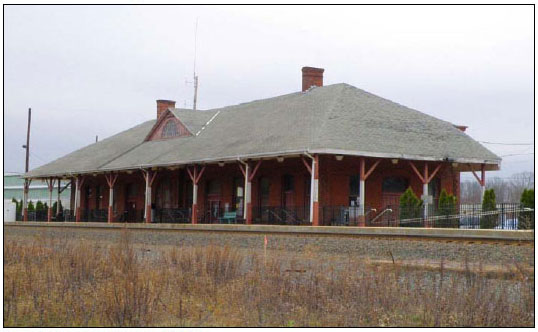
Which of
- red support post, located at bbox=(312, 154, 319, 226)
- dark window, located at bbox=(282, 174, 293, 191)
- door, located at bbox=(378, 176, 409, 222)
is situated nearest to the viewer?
red support post, located at bbox=(312, 154, 319, 226)

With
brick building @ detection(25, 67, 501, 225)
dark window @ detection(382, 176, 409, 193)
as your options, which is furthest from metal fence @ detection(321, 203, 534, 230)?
dark window @ detection(382, 176, 409, 193)

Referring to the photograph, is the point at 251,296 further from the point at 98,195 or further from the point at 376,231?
the point at 98,195

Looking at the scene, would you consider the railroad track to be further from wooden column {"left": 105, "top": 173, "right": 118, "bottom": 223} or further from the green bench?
wooden column {"left": 105, "top": 173, "right": 118, "bottom": 223}

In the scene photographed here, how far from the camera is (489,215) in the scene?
69.3ft

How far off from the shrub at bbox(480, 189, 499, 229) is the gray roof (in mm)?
4125

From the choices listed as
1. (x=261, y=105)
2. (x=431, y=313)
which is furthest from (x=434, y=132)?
(x=431, y=313)

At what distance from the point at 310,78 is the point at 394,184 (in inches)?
362

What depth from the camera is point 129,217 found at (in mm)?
38188

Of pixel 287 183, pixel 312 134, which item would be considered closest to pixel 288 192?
pixel 287 183

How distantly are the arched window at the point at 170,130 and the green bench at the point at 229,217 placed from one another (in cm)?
877

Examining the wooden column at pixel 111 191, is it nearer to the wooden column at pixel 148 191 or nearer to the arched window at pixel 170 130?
the wooden column at pixel 148 191

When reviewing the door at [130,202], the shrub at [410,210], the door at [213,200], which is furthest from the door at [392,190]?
the door at [130,202]

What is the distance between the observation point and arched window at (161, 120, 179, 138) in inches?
1504
